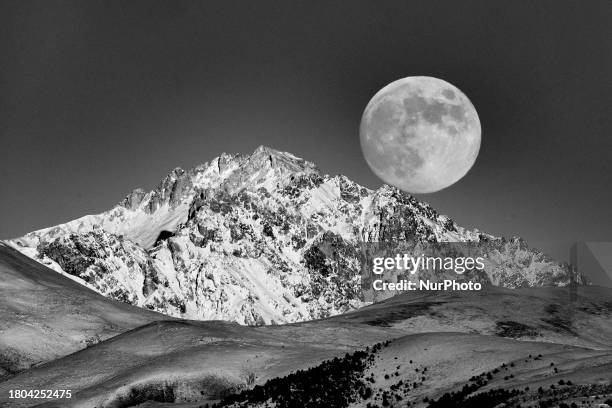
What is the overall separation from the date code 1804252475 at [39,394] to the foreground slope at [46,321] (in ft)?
143

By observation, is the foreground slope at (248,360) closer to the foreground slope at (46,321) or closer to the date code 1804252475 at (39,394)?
the date code 1804252475 at (39,394)

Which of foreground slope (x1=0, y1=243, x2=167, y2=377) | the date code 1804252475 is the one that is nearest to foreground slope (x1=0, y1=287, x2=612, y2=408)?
the date code 1804252475

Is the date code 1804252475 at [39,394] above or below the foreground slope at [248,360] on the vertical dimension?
below

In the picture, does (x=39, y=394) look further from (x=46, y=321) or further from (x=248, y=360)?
(x=46, y=321)

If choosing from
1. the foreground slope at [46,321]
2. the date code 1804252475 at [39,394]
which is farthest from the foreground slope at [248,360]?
the foreground slope at [46,321]

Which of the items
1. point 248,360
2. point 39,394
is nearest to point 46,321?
point 39,394

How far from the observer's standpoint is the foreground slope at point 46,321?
449ft

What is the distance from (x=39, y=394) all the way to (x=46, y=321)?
256ft

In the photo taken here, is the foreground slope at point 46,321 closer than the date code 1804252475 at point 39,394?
No

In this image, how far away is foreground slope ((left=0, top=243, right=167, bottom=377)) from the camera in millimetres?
137000

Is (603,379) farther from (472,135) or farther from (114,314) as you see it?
(114,314)

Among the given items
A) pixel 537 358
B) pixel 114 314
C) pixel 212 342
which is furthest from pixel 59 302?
pixel 537 358

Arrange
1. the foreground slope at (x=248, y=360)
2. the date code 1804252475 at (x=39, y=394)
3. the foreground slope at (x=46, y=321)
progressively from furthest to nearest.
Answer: the foreground slope at (x=46, y=321), the date code 1804252475 at (x=39, y=394), the foreground slope at (x=248, y=360)

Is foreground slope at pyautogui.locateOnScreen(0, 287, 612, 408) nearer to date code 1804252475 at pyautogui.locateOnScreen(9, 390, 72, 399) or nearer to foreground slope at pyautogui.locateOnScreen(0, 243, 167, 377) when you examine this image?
date code 1804252475 at pyautogui.locateOnScreen(9, 390, 72, 399)
